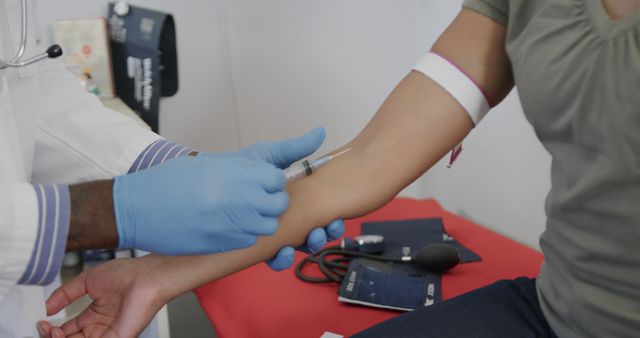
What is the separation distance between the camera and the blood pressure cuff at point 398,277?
1.15m

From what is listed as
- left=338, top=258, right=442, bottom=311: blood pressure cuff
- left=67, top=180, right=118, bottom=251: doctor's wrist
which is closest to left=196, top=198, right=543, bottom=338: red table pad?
left=338, top=258, right=442, bottom=311: blood pressure cuff

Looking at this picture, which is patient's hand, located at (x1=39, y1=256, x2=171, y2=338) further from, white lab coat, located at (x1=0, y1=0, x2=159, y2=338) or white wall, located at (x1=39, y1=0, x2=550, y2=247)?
white wall, located at (x1=39, y1=0, x2=550, y2=247)

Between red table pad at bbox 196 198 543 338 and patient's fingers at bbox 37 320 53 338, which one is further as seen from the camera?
red table pad at bbox 196 198 543 338

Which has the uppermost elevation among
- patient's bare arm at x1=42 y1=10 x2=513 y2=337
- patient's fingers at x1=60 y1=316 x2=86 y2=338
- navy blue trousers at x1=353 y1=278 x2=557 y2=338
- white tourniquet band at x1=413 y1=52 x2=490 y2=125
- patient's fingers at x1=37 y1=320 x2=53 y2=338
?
white tourniquet band at x1=413 y1=52 x2=490 y2=125

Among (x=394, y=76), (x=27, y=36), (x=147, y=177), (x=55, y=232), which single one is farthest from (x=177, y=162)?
(x=394, y=76)

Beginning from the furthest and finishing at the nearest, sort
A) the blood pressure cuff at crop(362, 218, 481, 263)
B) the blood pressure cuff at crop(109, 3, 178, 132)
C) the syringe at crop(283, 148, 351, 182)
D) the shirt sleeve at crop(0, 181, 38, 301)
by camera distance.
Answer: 1. the blood pressure cuff at crop(109, 3, 178, 132)
2. the blood pressure cuff at crop(362, 218, 481, 263)
3. the syringe at crop(283, 148, 351, 182)
4. the shirt sleeve at crop(0, 181, 38, 301)

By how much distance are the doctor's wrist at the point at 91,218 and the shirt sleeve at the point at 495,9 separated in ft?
2.16

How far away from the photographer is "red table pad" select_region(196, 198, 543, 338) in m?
1.10

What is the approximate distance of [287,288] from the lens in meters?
1.26

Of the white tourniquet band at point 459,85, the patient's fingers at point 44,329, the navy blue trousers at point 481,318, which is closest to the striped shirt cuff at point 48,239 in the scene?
the patient's fingers at point 44,329

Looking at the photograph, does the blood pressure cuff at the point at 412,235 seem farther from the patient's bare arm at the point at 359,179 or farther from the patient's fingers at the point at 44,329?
the patient's fingers at the point at 44,329

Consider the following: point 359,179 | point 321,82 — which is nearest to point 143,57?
point 321,82

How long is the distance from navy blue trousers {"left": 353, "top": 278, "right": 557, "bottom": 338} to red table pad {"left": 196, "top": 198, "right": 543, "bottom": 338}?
0.26 m

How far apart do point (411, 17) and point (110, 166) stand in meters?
1.43
